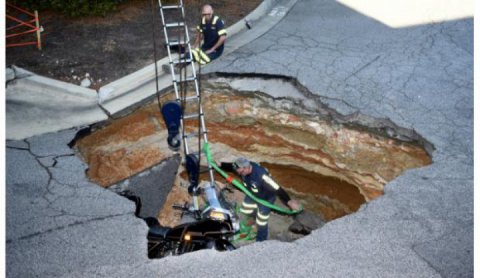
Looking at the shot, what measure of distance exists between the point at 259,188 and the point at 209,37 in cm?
301

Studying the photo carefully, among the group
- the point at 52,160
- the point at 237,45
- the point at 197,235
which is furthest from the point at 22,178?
the point at 237,45

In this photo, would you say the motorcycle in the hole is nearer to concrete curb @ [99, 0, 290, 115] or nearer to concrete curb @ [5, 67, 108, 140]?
concrete curb @ [5, 67, 108, 140]

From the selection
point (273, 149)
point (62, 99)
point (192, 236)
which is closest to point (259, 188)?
point (273, 149)

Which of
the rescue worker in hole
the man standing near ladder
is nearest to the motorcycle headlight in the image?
the rescue worker in hole

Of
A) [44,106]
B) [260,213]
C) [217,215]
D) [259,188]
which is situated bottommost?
[260,213]

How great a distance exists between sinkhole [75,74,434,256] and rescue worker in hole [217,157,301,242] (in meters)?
0.92

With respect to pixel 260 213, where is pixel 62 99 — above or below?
above

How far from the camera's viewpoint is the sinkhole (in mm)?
7117

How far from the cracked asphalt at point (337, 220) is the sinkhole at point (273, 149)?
28cm

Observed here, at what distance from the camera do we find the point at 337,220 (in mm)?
5145

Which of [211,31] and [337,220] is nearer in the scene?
[337,220]

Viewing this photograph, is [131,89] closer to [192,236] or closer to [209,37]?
[209,37]

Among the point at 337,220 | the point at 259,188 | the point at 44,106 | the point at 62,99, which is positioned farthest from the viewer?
the point at 62,99

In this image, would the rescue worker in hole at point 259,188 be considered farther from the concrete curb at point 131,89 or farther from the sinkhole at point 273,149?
the concrete curb at point 131,89
